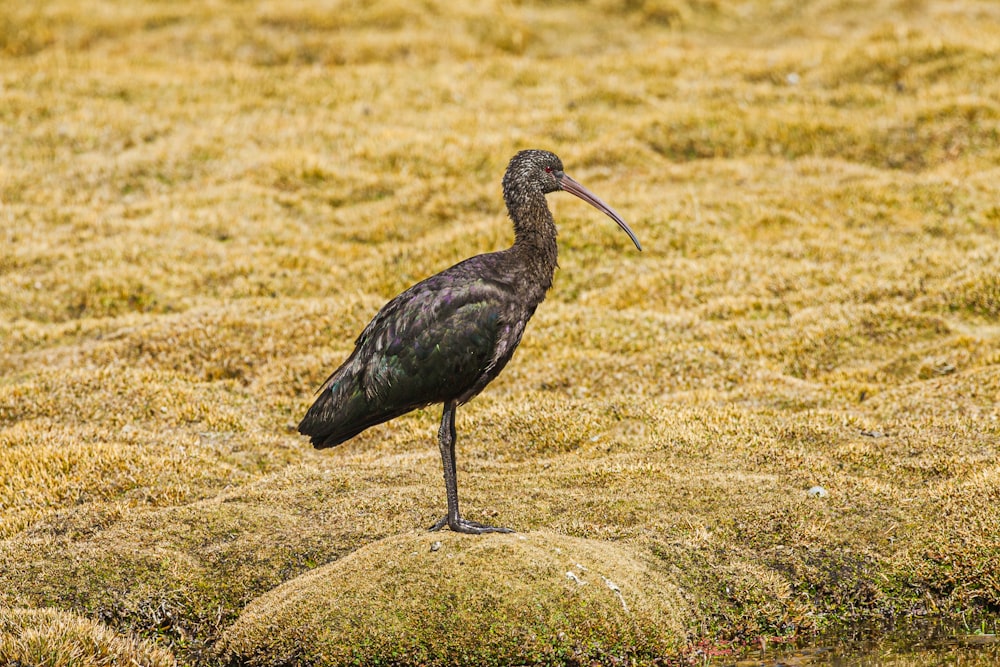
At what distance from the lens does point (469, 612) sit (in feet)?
29.5

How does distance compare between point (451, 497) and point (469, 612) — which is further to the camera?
point (451, 497)

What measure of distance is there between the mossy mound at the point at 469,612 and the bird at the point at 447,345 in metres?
0.77

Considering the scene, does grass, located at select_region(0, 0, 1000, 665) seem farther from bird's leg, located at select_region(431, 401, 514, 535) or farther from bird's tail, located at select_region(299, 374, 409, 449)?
bird's tail, located at select_region(299, 374, 409, 449)

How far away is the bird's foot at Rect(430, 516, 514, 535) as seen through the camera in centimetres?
1009

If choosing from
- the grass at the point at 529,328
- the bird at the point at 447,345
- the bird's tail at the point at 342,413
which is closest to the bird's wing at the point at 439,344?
the bird at the point at 447,345

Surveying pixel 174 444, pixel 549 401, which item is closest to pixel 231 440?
pixel 174 444

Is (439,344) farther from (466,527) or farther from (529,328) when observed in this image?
(529,328)

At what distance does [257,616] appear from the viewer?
31.0ft

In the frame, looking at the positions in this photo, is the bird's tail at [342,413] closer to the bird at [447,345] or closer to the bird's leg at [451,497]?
the bird at [447,345]

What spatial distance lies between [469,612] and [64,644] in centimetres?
331

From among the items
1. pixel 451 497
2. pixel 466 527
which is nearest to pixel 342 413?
pixel 451 497

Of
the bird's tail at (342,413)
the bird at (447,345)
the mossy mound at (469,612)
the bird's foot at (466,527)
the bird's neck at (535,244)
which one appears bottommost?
the mossy mound at (469,612)

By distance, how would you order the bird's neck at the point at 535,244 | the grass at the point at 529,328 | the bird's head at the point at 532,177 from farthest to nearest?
the bird's head at the point at 532,177 < the bird's neck at the point at 535,244 < the grass at the point at 529,328

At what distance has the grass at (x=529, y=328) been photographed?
989 cm
